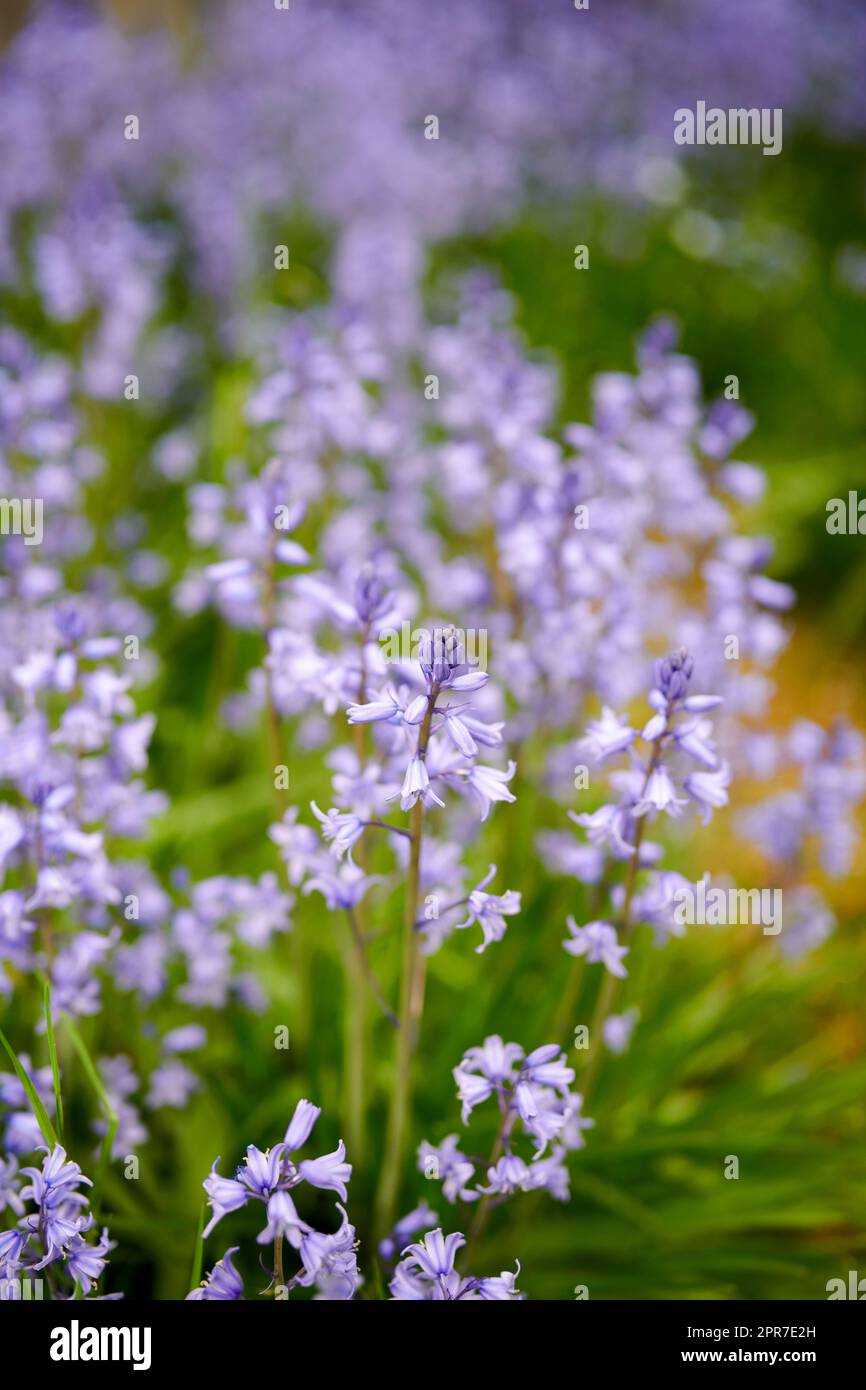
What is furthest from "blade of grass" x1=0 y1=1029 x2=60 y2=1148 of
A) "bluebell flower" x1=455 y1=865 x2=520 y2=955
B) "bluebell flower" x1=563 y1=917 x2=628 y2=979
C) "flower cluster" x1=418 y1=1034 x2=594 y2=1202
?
"bluebell flower" x1=563 y1=917 x2=628 y2=979

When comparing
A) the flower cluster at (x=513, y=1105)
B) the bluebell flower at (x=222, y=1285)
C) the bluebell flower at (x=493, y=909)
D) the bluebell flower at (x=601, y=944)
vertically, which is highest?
the bluebell flower at (x=493, y=909)

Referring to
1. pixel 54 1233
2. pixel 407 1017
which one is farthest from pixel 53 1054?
pixel 407 1017

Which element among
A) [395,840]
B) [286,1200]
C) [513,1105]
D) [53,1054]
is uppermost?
[395,840]

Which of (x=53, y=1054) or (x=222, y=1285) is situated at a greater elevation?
(x=53, y=1054)

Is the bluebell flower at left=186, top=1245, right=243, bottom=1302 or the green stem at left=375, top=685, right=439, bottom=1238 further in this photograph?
the green stem at left=375, top=685, right=439, bottom=1238

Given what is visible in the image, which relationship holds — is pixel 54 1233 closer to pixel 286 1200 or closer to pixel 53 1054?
pixel 53 1054

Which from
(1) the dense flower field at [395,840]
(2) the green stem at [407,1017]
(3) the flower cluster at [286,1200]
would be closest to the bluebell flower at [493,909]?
(1) the dense flower field at [395,840]

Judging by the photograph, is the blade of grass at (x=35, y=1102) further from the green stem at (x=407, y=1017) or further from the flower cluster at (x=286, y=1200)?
the green stem at (x=407, y=1017)

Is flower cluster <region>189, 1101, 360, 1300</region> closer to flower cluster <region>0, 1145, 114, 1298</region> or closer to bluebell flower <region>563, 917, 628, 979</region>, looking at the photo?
flower cluster <region>0, 1145, 114, 1298</region>
